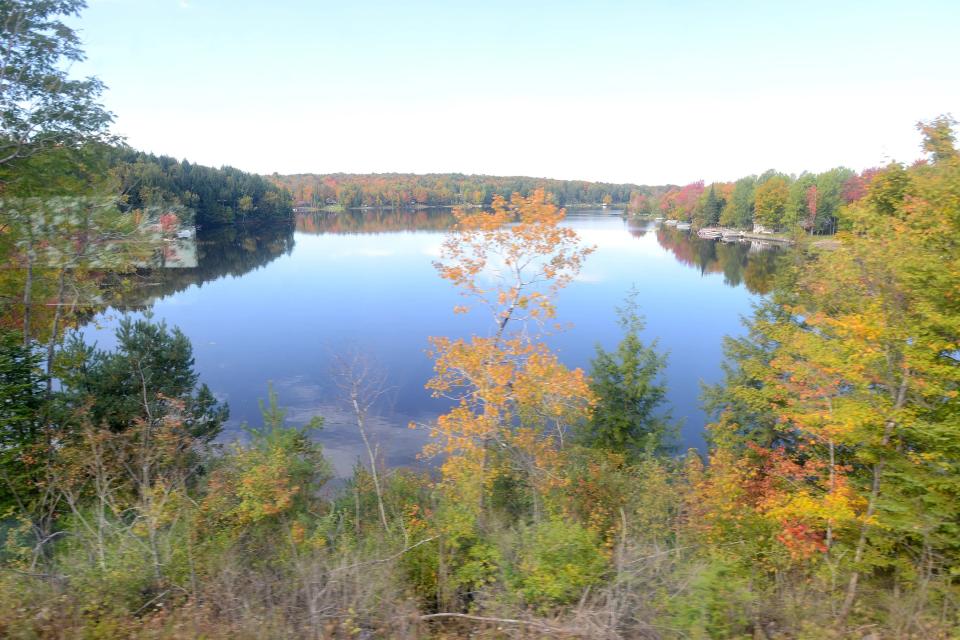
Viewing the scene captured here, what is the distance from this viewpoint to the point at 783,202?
9144 centimetres

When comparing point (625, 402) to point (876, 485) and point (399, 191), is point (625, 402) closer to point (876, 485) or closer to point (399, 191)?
point (876, 485)

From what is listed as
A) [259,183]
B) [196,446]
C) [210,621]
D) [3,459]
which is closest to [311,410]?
[196,446]

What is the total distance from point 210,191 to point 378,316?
223 feet

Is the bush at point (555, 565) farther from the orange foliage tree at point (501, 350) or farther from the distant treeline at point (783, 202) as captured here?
the distant treeline at point (783, 202)

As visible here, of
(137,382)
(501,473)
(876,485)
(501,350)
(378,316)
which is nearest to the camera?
(876,485)

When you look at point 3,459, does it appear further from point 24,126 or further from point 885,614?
A: point 885,614

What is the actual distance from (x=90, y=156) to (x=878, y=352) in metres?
17.0

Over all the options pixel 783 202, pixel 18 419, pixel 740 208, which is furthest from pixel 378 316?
pixel 740 208

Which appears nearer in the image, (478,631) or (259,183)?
(478,631)

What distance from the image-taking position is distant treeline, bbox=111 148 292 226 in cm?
7038

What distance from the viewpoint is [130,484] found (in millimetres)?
11328

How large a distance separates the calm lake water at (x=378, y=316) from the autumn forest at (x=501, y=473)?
3036 millimetres

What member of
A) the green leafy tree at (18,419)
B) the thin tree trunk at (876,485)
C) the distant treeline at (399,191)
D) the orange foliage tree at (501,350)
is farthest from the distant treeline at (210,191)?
the thin tree trunk at (876,485)

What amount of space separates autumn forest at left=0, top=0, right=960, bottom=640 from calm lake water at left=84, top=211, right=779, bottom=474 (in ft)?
9.96
